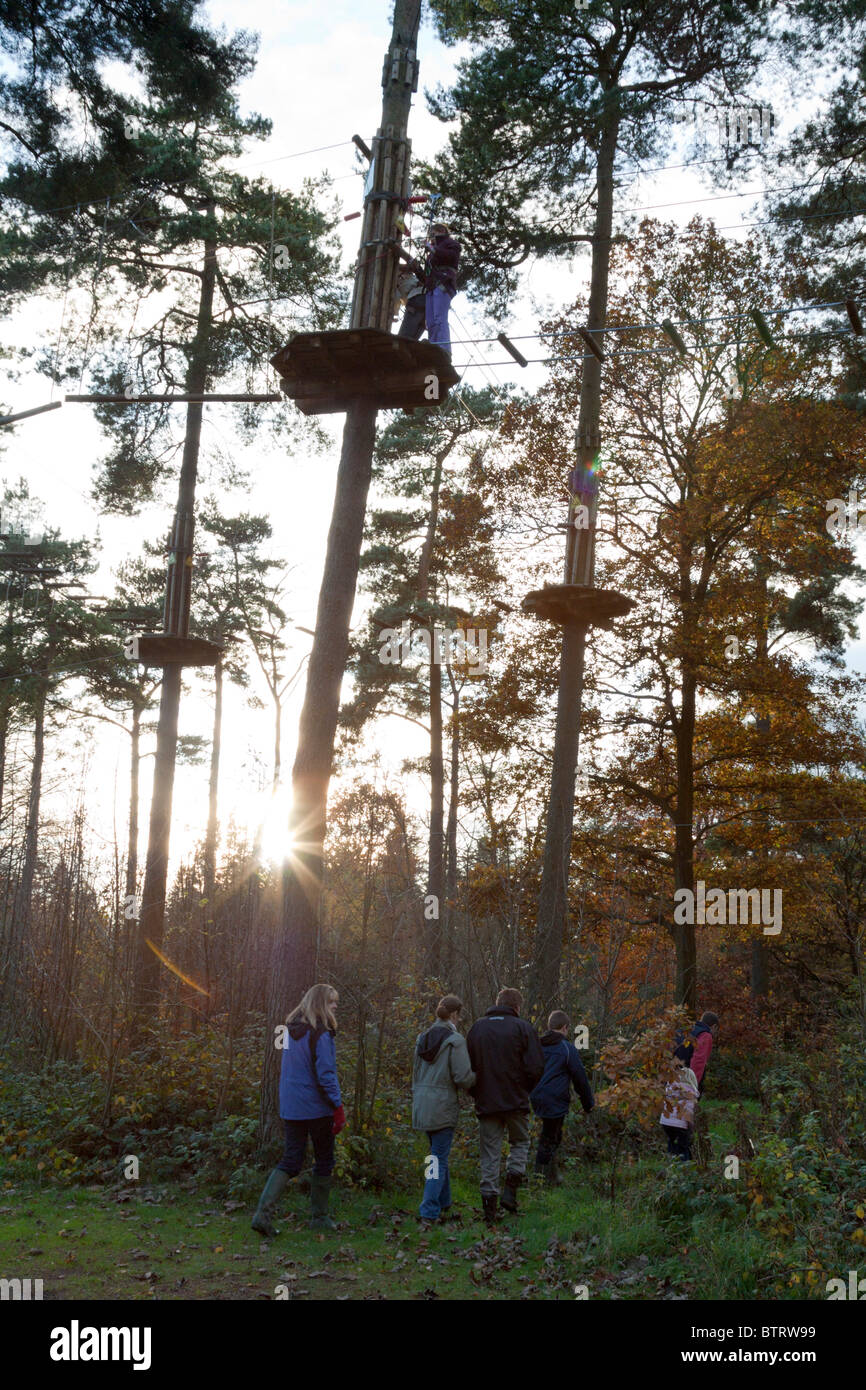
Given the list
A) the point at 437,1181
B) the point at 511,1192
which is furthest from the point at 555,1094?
the point at 437,1181

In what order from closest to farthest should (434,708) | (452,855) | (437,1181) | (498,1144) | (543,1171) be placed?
(437,1181) < (498,1144) < (543,1171) < (452,855) < (434,708)

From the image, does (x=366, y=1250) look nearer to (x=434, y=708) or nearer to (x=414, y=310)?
(x=414, y=310)

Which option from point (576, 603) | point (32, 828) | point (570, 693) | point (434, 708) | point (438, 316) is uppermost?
point (438, 316)

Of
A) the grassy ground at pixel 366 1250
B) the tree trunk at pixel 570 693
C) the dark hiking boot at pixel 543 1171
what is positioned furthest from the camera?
the tree trunk at pixel 570 693

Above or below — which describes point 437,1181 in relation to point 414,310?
below

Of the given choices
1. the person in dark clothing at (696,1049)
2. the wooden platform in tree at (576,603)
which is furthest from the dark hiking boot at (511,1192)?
the wooden platform in tree at (576,603)

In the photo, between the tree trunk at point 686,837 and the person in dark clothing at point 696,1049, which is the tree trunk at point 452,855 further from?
the tree trunk at point 686,837

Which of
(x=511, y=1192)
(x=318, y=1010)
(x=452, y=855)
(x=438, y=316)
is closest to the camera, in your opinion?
(x=318, y=1010)

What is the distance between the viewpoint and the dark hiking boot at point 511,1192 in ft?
29.8

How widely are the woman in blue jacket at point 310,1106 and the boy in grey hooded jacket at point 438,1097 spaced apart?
0.91 meters

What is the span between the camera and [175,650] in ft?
53.7

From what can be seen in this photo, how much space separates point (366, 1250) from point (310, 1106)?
1.07m

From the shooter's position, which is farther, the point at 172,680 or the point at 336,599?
the point at 172,680
